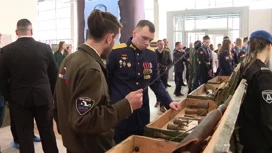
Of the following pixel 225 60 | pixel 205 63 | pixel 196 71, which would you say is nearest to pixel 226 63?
pixel 225 60

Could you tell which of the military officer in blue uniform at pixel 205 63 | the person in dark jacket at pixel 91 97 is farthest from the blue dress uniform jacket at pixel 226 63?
the person in dark jacket at pixel 91 97

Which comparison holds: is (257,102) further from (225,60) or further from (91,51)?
(225,60)

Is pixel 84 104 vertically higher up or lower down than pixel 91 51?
lower down

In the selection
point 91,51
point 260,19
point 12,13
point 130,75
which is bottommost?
point 130,75

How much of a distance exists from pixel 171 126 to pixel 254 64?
28.5 inches

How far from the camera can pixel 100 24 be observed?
133cm

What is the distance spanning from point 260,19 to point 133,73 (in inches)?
431

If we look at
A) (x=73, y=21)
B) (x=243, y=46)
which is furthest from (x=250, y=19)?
(x=73, y=21)

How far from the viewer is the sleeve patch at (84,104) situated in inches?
47.3

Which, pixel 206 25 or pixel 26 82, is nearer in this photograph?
pixel 26 82

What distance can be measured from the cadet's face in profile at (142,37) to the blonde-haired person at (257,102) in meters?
0.77

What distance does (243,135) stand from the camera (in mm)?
2029

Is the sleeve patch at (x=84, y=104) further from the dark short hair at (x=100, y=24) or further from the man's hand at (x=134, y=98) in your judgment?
the dark short hair at (x=100, y=24)

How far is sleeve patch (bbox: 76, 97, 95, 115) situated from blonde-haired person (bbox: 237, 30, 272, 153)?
46.9 inches
